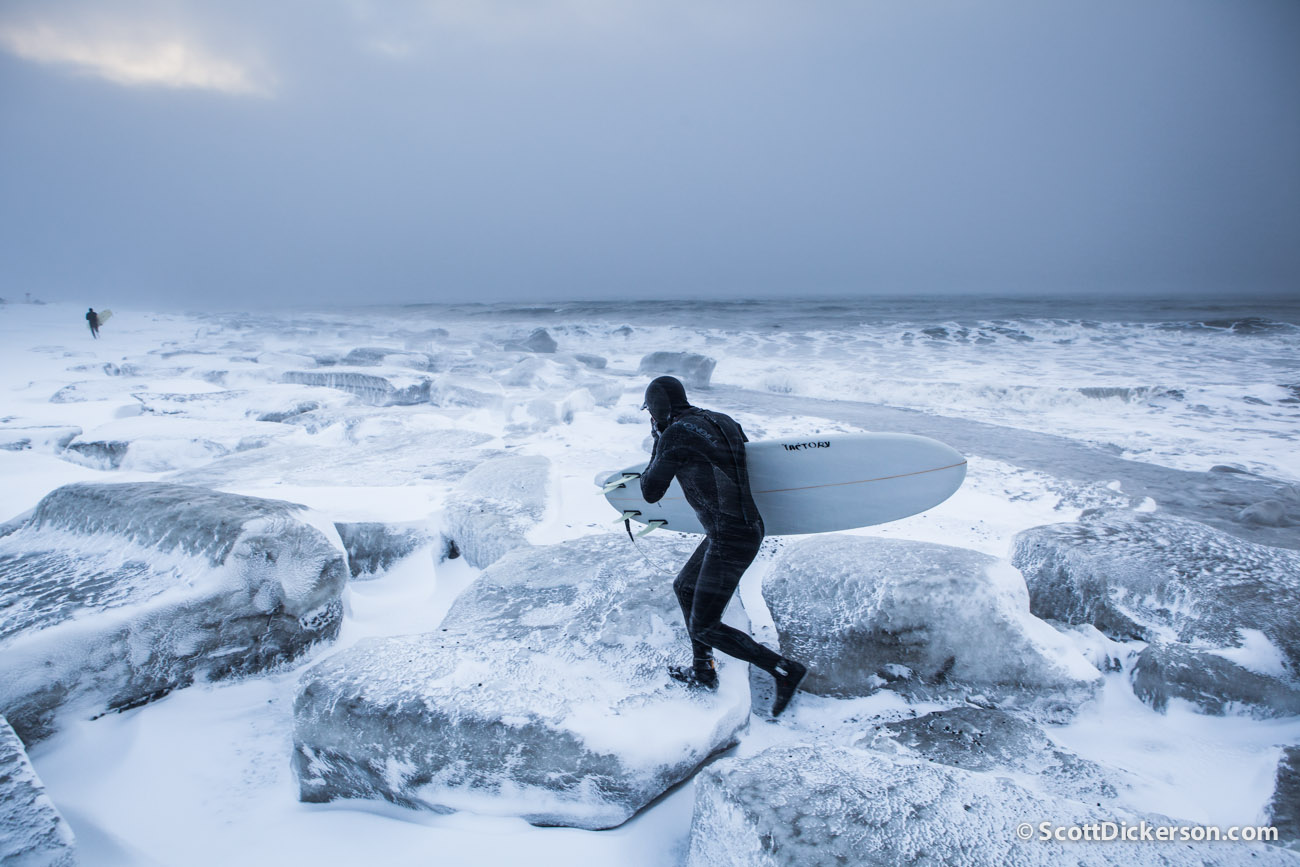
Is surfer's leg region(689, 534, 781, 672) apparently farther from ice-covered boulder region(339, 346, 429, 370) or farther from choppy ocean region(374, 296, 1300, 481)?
ice-covered boulder region(339, 346, 429, 370)

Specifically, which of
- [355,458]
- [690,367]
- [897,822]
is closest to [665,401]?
[897,822]

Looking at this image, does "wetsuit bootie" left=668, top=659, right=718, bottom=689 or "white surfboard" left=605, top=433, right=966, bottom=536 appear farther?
"white surfboard" left=605, top=433, right=966, bottom=536

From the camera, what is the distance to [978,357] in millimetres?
16516

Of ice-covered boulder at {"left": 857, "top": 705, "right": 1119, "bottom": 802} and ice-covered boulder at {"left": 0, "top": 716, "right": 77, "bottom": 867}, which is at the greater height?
ice-covered boulder at {"left": 0, "top": 716, "right": 77, "bottom": 867}

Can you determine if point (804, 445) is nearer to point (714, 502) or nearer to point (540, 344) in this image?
point (714, 502)

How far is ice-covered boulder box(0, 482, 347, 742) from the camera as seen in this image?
2232 mm

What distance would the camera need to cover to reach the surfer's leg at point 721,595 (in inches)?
88.0

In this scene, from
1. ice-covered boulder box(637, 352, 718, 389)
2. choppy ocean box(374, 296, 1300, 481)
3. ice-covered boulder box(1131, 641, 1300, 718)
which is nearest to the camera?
ice-covered boulder box(1131, 641, 1300, 718)

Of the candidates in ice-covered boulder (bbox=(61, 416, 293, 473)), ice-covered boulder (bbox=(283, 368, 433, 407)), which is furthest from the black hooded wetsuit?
ice-covered boulder (bbox=(283, 368, 433, 407))

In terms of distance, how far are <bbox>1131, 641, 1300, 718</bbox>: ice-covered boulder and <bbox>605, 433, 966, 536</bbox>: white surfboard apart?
108cm

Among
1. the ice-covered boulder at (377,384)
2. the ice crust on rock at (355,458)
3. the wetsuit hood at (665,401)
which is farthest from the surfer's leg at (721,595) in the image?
the ice-covered boulder at (377,384)

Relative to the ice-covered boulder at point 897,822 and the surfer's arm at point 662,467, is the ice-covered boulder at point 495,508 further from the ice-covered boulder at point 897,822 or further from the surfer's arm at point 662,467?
the ice-covered boulder at point 897,822

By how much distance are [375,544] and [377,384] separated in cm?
676

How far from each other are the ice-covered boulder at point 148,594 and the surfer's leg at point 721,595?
197 cm
